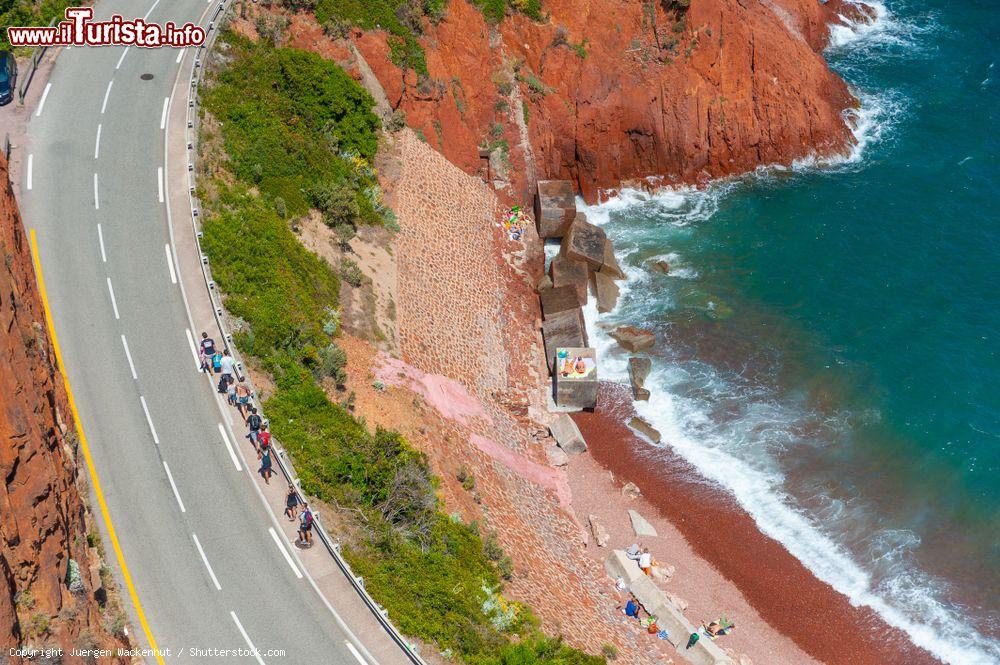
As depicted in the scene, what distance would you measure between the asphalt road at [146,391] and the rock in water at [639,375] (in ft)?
67.0

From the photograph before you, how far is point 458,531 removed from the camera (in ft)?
101

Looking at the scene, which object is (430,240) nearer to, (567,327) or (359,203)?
(359,203)

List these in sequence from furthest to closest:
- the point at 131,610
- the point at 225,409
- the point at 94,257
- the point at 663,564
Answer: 1. the point at 663,564
2. the point at 94,257
3. the point at 225,409
4. the point at 131,610

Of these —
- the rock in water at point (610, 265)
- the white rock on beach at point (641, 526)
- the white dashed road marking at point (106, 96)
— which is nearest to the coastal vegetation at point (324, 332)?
the white dashed road marking at point (106, 96)

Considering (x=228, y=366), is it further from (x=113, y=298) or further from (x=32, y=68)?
(x=32, y=68)

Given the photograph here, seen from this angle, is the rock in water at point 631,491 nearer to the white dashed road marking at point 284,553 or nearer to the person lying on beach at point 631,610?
the person lying on beach at point 631,610

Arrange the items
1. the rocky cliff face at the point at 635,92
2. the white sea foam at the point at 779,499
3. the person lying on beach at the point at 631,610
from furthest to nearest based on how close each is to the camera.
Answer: the rocky cliff face at the point at 635,92 → the white sea foam at the point at 779,499 → the person lying on beach at the point at 631,610

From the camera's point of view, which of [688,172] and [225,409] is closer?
[225,409]

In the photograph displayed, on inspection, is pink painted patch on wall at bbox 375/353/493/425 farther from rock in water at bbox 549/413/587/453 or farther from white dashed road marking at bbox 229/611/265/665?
white dashed road marking at bbox 229/611/265/665

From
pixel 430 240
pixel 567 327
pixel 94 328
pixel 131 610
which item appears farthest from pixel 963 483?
pixel 94 328

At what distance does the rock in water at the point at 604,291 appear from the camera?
4625 centimetres

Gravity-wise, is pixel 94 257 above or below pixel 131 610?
above

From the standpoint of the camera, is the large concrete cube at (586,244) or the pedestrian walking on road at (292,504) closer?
the pedestrian walking on road at (292,504)

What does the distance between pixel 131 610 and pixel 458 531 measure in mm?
10823
